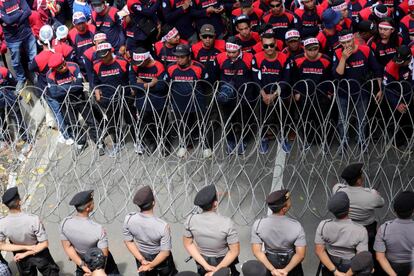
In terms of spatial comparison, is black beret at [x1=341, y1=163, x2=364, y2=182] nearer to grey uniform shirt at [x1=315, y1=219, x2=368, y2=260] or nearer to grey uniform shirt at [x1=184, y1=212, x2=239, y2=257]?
grey uniform shirt at [x1=315, y1=219, x2=368, y2=260]

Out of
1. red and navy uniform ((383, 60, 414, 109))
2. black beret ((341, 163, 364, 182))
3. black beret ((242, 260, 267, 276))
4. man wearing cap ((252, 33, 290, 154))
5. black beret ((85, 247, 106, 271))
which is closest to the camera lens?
black beret ((242, 260, 267, 276))

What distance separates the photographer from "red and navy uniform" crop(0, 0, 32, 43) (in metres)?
11.4

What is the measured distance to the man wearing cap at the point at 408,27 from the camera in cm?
958

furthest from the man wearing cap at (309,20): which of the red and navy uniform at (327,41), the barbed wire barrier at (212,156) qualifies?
the barbed wire barrier at (212,156)

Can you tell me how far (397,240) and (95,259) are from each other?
2.66m

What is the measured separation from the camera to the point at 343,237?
6.35 metres

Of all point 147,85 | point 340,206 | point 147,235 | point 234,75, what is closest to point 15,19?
point 147,85

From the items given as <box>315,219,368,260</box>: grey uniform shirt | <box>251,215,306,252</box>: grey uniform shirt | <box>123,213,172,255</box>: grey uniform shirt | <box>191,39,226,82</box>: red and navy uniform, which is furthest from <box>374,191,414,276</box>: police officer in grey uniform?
<box>191,39,226,82</box>: red and navy uniform

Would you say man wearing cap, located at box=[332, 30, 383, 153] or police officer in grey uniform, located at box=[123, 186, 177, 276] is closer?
police officer in grey uniform, located at box=[123, 186, 177, 276]

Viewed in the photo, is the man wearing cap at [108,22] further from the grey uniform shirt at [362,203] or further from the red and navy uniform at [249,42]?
the grey uniform shirt at [362,203]

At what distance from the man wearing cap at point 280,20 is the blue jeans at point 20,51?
3.96m

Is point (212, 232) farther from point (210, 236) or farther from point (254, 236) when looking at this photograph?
point (254, 236)

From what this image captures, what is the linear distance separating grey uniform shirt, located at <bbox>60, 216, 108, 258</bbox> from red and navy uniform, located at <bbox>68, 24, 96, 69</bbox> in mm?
4350

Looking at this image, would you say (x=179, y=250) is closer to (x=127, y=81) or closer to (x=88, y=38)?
(x=127, y=81)
